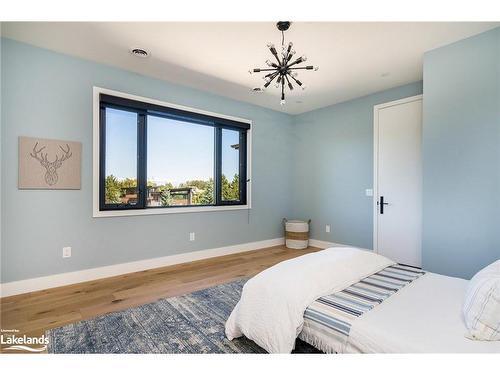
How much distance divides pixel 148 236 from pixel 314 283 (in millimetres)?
2546

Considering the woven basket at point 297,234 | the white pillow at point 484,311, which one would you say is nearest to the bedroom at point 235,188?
the white pillow at point 484,311

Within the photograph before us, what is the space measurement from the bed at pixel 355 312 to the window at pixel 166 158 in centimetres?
231

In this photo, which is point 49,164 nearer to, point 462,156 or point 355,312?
point 355,312

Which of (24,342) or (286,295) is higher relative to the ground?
(286,295)

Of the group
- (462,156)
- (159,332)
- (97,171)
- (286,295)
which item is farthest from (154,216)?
(462,156)

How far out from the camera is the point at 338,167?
15.1 ft

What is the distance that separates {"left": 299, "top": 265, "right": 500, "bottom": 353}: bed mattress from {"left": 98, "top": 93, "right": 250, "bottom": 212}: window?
2.74 meters

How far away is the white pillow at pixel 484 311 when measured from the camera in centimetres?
120

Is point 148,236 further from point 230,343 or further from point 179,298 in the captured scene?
point 230,343

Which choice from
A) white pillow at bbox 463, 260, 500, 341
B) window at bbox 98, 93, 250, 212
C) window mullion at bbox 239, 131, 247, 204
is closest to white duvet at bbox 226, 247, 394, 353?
white pillow at bbox 463, 260, 500, 341

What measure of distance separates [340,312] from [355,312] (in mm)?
79

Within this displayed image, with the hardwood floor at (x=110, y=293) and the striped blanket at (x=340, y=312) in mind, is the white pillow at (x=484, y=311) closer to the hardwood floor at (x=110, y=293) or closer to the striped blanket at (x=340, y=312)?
the striped blanket at (x=340, y=312)

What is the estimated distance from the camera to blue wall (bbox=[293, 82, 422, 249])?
418 centimetres
